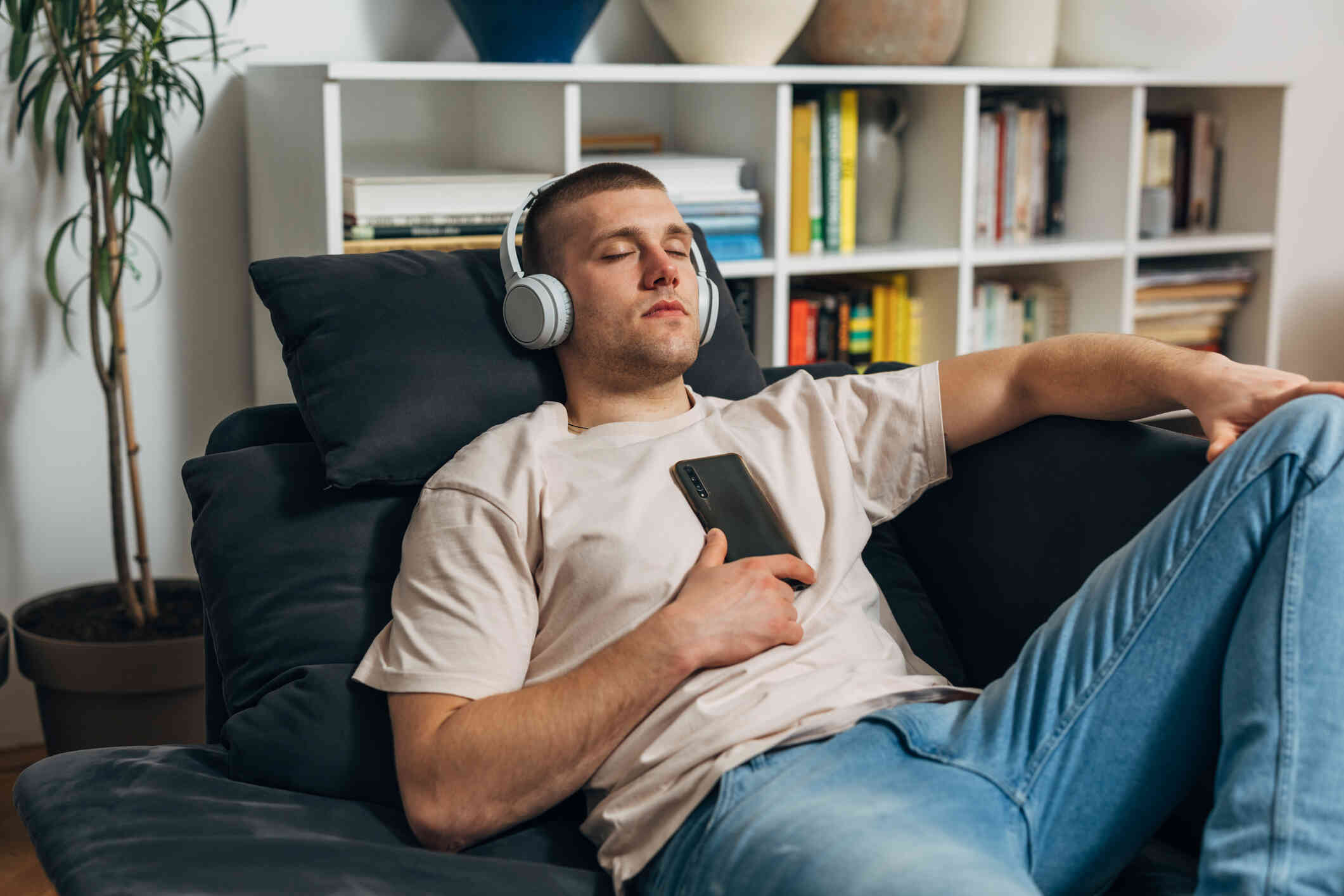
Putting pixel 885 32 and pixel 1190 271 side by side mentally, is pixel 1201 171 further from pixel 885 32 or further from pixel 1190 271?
pixel 885 32

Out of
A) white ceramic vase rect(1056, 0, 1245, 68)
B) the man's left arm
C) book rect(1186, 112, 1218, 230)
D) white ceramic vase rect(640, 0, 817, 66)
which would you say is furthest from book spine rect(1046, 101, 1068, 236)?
the man's left arm

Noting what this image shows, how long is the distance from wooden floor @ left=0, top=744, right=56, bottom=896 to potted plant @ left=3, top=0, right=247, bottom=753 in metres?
0.13

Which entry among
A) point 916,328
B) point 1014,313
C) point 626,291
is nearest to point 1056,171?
point 1014,313

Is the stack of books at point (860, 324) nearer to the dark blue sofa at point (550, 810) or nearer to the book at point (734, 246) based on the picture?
the book at point (734, 246)

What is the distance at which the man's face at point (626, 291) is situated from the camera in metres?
1.48

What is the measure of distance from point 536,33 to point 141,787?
1.36m

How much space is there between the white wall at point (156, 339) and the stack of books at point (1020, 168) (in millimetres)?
839

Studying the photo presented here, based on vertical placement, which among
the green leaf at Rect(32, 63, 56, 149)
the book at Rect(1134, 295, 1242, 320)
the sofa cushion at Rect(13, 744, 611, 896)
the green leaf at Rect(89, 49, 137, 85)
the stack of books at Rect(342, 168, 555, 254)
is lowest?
the sofa cushion at Rect(13, 744, 611, 896)

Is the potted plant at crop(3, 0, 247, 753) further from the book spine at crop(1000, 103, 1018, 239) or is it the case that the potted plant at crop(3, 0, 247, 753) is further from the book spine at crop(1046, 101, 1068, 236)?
the book spine at crop(1046, 101, 1068, 236)

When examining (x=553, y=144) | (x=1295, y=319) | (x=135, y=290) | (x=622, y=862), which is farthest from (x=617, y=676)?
(x=1295, y=319)

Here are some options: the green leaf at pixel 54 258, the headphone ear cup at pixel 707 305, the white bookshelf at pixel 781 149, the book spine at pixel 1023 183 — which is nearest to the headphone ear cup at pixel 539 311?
the headphone ear cup at pixel 707 305

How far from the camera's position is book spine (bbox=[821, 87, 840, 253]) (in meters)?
2.51

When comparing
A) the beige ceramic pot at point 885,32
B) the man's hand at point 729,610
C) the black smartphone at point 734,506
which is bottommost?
the man's hand at point 729,610

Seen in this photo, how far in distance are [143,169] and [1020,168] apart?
167cm
